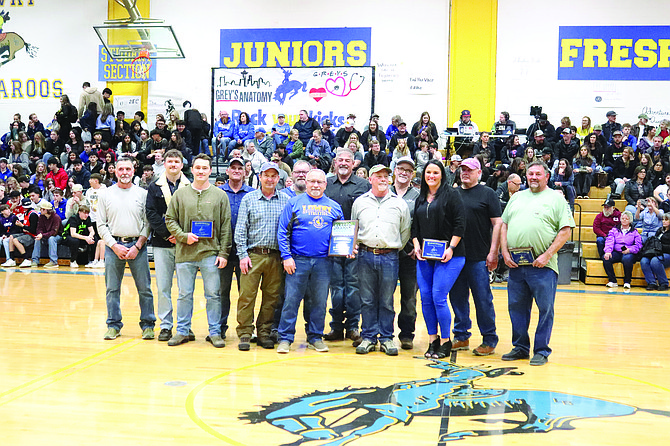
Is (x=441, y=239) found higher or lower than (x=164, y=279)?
higher

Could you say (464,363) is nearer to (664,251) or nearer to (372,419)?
(372,419)

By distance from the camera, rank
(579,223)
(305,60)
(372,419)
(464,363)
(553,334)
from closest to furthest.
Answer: (372,419) < (464,363) < (553,334) < (579,223) < (305,60)

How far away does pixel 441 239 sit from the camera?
6.07 m

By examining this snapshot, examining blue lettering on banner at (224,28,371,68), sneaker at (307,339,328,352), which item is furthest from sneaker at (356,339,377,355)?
blue lettering on banner at (224,28,371,68)

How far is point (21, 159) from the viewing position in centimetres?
1794

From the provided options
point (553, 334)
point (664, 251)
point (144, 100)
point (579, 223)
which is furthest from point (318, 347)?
point (144, 100)

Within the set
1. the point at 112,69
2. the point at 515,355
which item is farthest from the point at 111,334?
the point at 112,69

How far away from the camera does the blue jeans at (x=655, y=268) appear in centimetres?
1149

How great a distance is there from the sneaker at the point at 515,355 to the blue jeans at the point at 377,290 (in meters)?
1.02

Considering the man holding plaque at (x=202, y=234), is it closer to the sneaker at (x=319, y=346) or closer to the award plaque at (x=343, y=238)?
the sneaker at (x=319, y=346)

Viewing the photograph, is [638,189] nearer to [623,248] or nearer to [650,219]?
[650,219]

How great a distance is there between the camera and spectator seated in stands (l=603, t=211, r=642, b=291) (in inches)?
463

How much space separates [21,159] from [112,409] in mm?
15165

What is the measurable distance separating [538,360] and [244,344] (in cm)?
257
